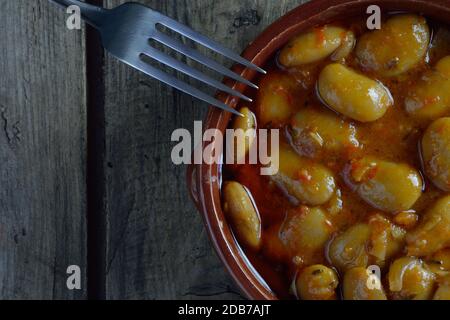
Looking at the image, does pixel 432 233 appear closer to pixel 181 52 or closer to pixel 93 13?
pixel 181 52

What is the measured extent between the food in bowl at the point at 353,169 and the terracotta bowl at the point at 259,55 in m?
0.02

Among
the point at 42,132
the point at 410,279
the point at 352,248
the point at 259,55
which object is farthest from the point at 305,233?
the point at 42,132

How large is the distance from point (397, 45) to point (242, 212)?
0.38 m

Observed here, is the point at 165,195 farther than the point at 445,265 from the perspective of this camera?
Yes

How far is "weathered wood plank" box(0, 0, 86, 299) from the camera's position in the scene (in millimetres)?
1495

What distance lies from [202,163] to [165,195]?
263 millimetres

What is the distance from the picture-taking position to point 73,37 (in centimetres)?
150

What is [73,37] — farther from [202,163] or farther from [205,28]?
[202,163]

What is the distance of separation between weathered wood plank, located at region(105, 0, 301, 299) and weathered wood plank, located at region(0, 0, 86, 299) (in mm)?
73

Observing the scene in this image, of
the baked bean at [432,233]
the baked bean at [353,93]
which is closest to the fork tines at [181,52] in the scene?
the baked bean at [353,93]

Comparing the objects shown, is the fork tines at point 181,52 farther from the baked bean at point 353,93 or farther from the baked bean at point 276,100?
the baked bean at point 353,93

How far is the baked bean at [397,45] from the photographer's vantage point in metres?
1.24
